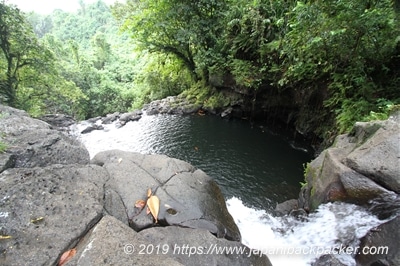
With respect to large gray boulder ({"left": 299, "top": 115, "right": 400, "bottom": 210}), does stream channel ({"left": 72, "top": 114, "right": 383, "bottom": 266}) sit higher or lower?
lower

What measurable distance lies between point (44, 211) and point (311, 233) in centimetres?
498

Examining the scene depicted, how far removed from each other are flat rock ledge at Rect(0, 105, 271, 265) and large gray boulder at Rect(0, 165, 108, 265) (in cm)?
1

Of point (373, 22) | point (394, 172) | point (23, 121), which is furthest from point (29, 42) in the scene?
point (394, 172)

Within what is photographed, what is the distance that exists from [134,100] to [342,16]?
20.8m

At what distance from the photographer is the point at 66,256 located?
254 cm

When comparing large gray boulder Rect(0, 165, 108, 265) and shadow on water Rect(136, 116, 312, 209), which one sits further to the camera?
shadow on water Rect(136, 116, 312, 209)

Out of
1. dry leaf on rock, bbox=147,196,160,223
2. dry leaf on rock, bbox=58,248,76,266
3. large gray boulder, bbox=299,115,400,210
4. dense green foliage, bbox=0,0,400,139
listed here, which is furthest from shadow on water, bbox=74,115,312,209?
dry leaf on rock, bbox=58,248,76,266

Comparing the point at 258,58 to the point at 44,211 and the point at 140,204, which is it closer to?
the point at 140,204

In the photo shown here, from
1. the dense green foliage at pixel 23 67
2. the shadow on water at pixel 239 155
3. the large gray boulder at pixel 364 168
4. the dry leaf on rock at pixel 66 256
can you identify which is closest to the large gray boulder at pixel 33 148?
the dry leaf on rock at pixel 66 256

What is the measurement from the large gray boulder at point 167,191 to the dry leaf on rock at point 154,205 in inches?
2.2

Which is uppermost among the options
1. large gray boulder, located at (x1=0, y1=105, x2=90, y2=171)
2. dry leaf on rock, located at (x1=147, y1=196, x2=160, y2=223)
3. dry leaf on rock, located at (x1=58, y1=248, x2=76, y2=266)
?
large gray boulder, located at (x1=0, y1=105, x2=90, y2=171)

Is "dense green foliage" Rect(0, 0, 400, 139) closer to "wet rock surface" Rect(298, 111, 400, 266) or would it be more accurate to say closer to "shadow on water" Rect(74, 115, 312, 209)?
"wet rock surface" Rect(298, 111, 400, 266)

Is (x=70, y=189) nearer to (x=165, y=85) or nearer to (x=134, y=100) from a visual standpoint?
(x=165, y=85)

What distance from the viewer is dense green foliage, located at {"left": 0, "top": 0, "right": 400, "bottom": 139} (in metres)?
6.29
